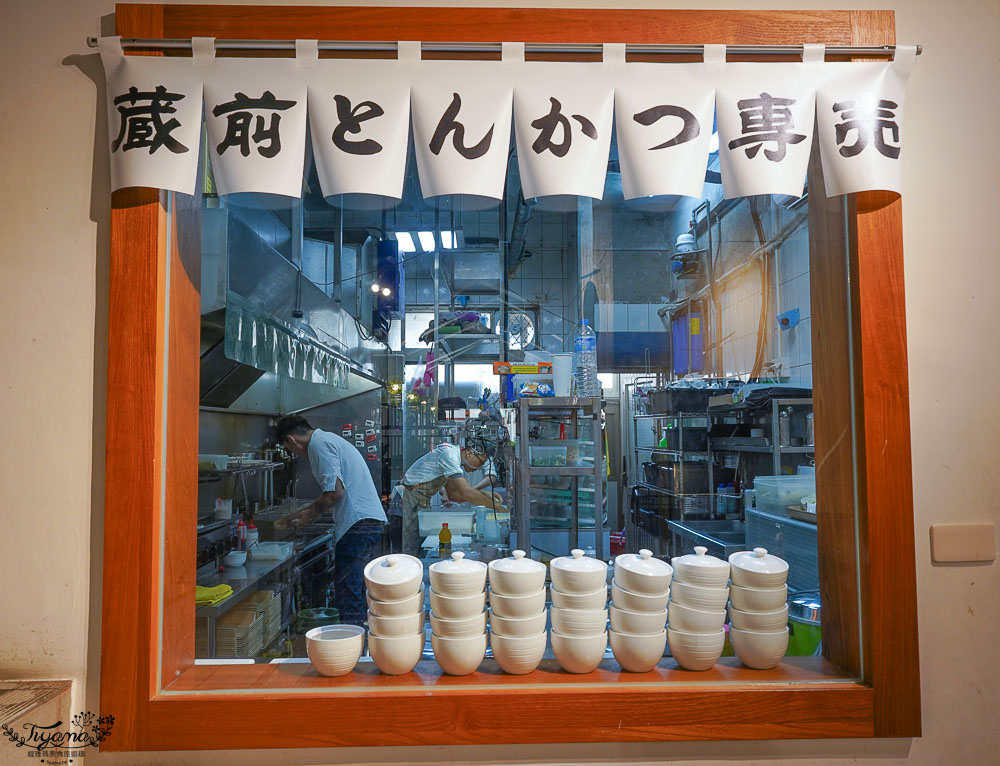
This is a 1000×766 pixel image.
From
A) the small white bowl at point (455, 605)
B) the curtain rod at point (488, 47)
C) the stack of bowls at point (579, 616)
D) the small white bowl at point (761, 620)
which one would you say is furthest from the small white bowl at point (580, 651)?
the curtain rod at point (488, 47)

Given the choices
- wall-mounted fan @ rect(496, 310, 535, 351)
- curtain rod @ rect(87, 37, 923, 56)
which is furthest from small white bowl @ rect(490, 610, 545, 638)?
curtain rod @ rect(87, 37, 923, 56)

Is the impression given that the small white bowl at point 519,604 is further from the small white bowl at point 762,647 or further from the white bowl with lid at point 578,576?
the small white bowl at point 762,647

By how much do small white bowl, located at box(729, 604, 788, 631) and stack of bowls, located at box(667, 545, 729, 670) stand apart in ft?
0.14

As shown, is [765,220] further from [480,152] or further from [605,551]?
[605,551]

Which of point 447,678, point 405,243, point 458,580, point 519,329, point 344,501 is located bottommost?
point 447,678

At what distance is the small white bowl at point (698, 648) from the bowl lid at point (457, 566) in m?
0.53

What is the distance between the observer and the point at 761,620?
4.94ft

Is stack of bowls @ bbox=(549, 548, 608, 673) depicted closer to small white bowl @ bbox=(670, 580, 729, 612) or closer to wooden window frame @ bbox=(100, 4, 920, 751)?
wooden window frame @ bbox=(100, 4, 920, 751)

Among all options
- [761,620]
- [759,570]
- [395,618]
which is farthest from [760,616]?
[395,618]

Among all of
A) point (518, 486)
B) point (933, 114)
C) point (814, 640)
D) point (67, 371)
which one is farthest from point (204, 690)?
point (933, 114)

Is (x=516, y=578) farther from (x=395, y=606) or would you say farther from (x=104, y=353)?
(x=104, y=353)

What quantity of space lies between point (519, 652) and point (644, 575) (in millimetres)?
355

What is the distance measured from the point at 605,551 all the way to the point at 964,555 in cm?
90

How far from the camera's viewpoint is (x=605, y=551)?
1.81m
